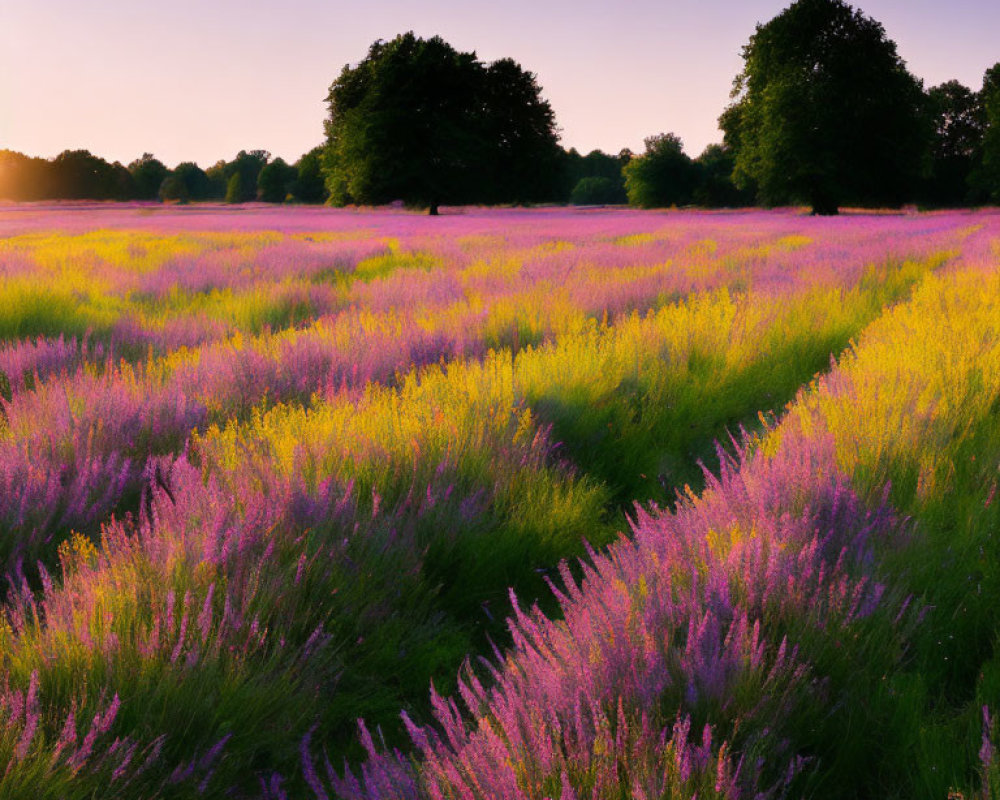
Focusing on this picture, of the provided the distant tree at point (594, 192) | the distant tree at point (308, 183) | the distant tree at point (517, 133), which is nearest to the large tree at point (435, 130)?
the distant tree at point (517, 133)

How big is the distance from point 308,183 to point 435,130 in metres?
51.7

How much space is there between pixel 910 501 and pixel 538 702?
1613mm

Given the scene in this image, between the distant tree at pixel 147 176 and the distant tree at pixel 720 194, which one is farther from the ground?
the distant tree at pixel 147 176

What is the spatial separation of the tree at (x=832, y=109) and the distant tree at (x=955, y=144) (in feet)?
74.5

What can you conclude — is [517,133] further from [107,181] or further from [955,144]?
[107,181]

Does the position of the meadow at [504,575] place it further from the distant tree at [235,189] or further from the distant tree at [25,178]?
the distant tree at [25,178]

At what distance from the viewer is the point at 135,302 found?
22.3 ft

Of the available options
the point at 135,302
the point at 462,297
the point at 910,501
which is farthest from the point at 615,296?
the point at 135,302

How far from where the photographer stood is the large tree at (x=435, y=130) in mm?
35406

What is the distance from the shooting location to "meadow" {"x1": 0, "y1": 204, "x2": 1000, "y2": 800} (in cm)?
116

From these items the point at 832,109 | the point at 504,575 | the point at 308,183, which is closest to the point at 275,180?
the point at 308,183

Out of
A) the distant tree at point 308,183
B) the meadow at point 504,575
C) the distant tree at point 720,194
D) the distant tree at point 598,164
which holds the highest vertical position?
the distant tree at point 598,164

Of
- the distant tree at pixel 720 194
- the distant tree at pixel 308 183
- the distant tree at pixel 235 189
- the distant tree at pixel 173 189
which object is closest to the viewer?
the distant tree at pixel 720 194

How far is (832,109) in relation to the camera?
31.5 metres
